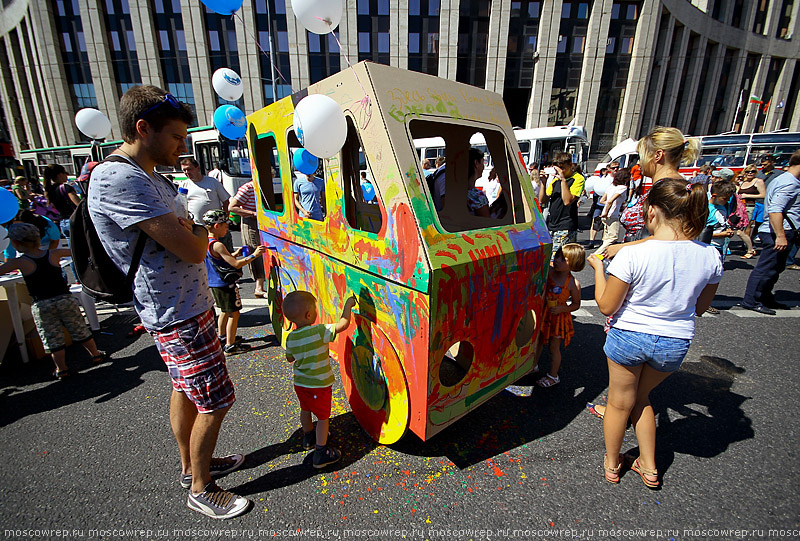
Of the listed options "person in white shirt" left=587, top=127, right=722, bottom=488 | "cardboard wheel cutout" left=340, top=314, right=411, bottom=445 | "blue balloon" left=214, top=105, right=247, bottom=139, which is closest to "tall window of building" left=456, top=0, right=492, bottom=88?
"blue balloon" left=214, top=105, right=247, bottom=139

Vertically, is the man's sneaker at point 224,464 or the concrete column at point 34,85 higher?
the concrete column at point 34,85

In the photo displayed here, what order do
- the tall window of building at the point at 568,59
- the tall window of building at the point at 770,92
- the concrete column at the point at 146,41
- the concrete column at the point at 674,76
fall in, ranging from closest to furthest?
the concrete column at the point at 146,41, the tall window of building at the point at 568,59, the concrete column at the point at 674,76, the tall window of building at the point at 770,92

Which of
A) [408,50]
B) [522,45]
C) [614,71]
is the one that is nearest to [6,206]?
[408,50]

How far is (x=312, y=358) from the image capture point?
2020 millimetres

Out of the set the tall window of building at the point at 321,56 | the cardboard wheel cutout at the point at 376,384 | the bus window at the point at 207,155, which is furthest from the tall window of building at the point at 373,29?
the cardboard wheel cutout at the point at 376,384

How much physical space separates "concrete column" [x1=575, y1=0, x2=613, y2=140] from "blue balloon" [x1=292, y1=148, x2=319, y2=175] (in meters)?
27.0

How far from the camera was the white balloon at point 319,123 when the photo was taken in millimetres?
1713

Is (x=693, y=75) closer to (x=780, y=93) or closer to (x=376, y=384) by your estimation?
(x=780, y=93)

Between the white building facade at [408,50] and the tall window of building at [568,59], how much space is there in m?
0.07

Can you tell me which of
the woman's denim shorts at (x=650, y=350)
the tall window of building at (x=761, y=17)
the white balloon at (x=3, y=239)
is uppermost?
the tall window of building at (x=761, y=17)

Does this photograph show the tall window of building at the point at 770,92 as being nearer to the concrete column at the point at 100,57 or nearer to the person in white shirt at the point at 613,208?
the person in white shirt at the point at 613,208

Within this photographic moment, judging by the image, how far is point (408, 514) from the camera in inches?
71.2

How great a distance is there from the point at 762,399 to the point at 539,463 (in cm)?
207

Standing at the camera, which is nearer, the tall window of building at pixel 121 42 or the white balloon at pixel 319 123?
the white balloon at pixel 319 123
